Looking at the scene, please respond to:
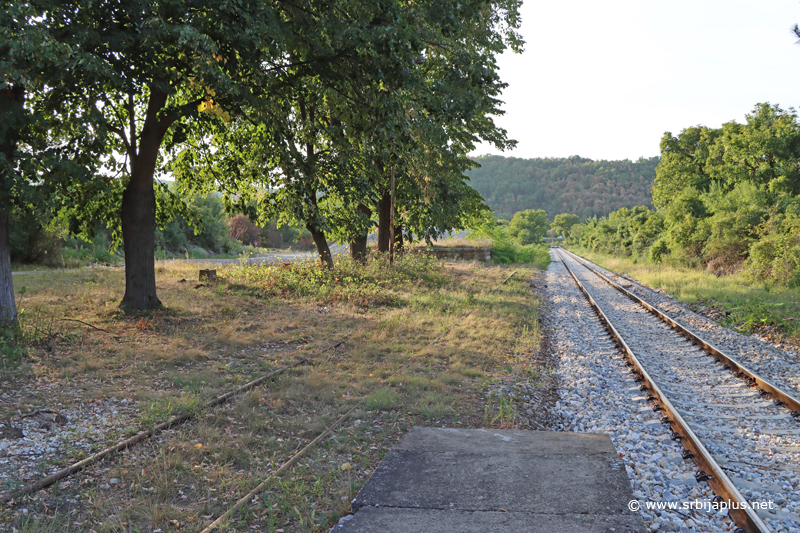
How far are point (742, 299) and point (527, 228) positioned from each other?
94467 millimetres

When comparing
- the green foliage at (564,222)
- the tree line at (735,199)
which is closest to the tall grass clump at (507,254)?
the tree line at (735,199)

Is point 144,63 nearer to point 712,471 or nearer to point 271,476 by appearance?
point 271,476

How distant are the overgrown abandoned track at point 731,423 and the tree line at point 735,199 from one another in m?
14.6

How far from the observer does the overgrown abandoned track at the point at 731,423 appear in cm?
424

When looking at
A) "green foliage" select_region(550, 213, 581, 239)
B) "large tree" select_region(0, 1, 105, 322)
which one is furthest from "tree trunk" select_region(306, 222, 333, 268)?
"green foliage" select_region(550, 213, 581, 239)

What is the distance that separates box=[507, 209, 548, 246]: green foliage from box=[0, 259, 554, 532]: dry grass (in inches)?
3423

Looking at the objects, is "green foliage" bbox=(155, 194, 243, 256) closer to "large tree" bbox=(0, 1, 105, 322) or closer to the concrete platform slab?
"large tree" bbox=(0, 1, 105, 322)

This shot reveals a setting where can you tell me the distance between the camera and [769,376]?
8359 millimetres

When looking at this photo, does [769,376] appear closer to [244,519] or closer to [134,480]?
[244,519]

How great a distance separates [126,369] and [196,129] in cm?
697

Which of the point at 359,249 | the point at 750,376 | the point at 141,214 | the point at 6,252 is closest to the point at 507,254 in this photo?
the point at 359,249

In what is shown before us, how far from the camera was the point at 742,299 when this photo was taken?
1703 cm

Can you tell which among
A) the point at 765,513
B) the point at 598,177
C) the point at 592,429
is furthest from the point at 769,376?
the point at 598,177

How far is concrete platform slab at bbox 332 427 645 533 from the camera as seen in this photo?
3.65m
